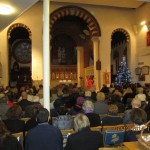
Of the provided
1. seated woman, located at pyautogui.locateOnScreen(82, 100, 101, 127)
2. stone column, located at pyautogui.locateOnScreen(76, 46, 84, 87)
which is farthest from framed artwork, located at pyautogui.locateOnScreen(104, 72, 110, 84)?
seated woman, located at pyautogui.locateOnScreen(82, 100, 101, 127)

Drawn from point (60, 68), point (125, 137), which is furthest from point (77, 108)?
point (60, 68)

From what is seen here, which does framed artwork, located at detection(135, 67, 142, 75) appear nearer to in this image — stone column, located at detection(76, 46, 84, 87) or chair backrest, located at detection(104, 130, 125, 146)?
stone column, located at detection(76, 46, 84, 87)

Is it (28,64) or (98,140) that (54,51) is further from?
(98,140)

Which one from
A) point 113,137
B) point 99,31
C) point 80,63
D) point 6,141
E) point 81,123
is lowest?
point 113,137

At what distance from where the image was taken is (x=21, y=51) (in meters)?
24.9

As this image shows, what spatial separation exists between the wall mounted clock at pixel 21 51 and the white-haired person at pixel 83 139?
21.8m

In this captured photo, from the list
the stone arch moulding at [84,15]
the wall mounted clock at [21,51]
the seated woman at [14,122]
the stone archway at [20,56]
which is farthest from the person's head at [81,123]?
Result: the wall mounted clock at [21,51]

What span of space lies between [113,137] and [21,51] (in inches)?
857

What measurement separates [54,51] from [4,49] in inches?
392

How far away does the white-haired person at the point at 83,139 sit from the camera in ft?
11.0

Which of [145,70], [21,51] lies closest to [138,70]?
[145,70]

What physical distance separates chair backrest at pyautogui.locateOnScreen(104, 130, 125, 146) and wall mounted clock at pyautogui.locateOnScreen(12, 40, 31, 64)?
21329 mm

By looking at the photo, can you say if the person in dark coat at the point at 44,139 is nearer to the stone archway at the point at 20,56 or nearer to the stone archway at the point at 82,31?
the stone archway at the point at 82,31

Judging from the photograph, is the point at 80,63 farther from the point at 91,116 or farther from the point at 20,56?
the point at 91,116
